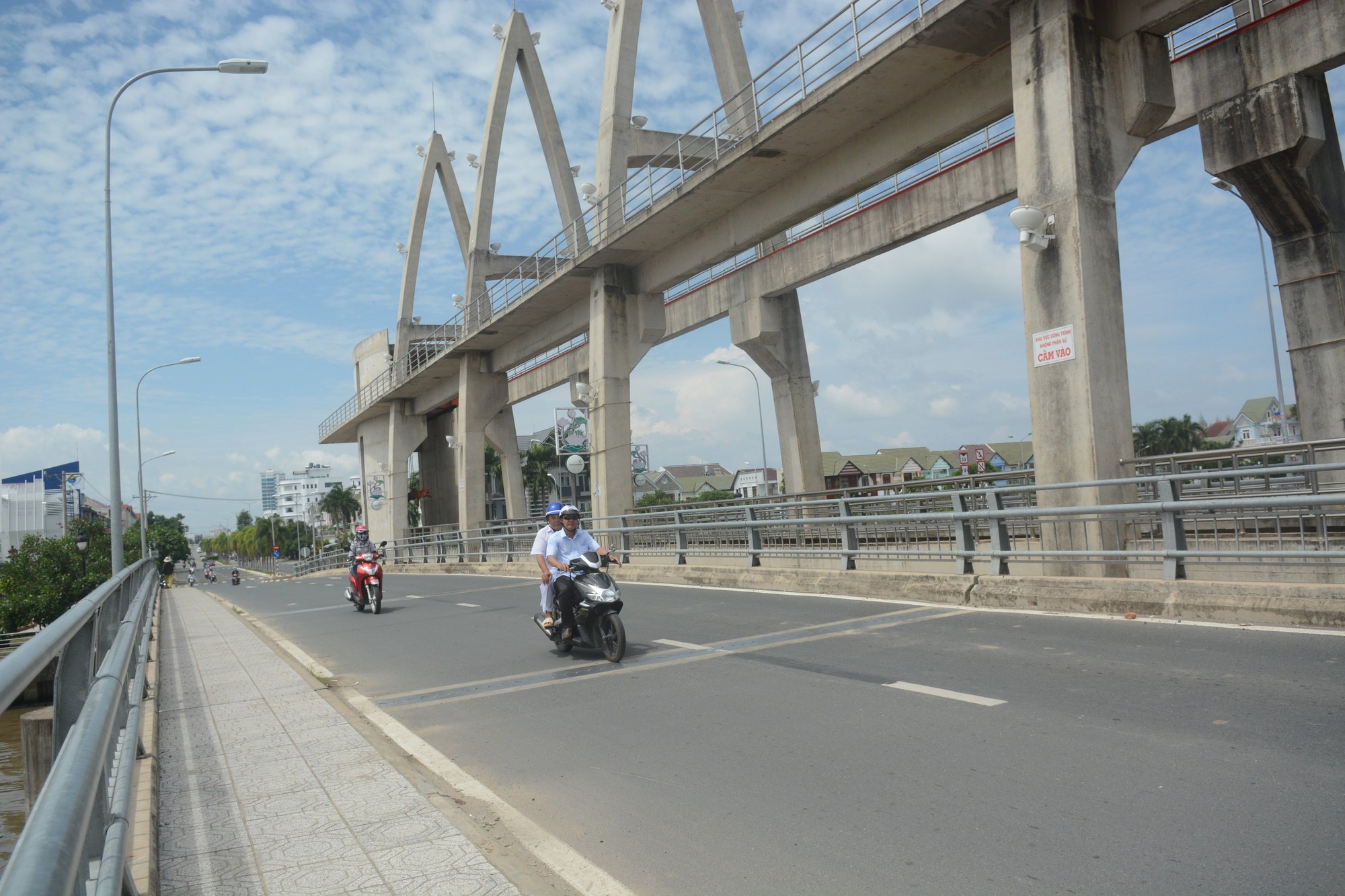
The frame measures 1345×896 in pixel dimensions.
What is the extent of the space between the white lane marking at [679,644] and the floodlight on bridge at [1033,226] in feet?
24.7

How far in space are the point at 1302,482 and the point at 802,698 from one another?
1240cm

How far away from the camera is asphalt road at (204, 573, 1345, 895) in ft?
12.6

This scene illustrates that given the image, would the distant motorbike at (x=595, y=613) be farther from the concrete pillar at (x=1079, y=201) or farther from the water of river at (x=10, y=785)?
the concrete pillar at (x=1079, y=201)

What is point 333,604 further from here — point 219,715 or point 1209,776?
point 1209,776

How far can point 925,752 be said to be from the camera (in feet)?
17.6

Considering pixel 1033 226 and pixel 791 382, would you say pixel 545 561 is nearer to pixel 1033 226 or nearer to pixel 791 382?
pixel 1033 226

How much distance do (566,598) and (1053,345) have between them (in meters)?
7.98

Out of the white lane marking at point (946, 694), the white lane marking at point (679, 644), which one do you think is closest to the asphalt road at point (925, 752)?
the white lane marking at point (946, 694)

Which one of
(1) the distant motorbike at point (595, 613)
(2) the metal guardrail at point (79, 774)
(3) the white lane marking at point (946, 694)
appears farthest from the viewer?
(1) the distant motorbike at point (595, 613)

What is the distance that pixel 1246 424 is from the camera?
94.6m

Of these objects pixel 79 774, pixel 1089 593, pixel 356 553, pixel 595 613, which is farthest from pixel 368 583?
pixel 79 774

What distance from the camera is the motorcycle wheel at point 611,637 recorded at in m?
9.18

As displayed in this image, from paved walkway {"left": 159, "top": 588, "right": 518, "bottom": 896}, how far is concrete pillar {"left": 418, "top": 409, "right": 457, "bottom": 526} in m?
46.3

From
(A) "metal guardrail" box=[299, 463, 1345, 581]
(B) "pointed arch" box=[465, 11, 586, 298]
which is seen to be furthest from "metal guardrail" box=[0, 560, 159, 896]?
(B) "pointed arch" box=[465, 11, 586, 298]
